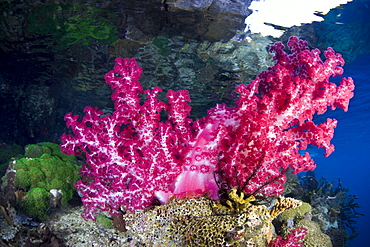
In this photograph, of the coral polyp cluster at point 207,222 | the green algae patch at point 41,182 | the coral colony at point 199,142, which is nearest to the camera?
the coral polyp cluster at point 207,222

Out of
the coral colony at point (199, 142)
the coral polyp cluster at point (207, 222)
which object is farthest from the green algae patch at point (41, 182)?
the coral polyp cluster at point (207, 222)

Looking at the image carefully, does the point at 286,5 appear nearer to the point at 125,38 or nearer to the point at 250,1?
the point at 250,1

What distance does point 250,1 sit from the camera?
6.79 m

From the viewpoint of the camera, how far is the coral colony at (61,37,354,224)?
3209mm

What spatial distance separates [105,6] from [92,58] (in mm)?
3759

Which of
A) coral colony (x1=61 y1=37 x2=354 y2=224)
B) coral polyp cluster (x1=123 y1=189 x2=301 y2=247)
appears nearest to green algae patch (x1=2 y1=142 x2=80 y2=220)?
coral colony (x1=61 y1=37 x2=354 y2=224)

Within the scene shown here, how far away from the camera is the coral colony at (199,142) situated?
3209 mm

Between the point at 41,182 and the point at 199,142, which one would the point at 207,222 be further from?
the point at 41,182

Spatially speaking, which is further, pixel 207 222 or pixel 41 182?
pixel 41 182

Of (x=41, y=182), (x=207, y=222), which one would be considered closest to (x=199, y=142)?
(x=207, y=222)

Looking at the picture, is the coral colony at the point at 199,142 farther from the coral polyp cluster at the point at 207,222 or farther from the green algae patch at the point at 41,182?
the green algae patch at the point at 41,182

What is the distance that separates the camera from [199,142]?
3.51 m

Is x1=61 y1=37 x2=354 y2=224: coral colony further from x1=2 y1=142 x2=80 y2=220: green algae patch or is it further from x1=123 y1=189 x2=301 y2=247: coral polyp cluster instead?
x1=2 y1=142 x2=80 y2=220: green algae patch

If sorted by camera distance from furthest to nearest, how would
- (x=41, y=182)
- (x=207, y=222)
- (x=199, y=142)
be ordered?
(x=41, y=182), (x=199, y=142), (x=207, y=222)
